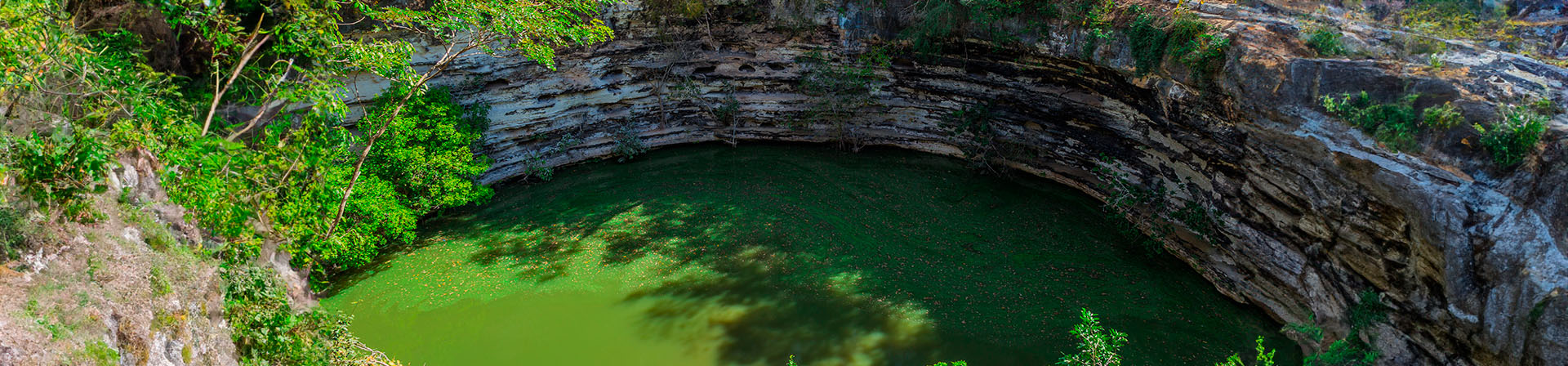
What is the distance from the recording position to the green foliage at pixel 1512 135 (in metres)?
7.71

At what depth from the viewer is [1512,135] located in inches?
307

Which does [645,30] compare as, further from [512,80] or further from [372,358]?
[372,358]

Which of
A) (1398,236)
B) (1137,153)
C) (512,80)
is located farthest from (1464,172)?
(512,80)

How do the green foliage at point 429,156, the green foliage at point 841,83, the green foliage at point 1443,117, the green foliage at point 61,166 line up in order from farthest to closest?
1. the green foliage at point 841,83
2. the green foliage at point 429,156
3. the green foliage at point 1443,117
4. the green foliage at point 61,166

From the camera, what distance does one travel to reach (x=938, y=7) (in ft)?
48.1

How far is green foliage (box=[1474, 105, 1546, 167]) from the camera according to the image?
303 inches

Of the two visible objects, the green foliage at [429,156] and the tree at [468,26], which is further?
the green foliage at [429,156]

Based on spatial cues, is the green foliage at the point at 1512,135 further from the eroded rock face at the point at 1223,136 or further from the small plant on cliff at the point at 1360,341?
the small plant on cliff at the point at 1360,341

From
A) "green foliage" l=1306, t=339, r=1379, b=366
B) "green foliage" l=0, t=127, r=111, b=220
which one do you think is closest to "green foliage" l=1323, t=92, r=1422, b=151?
"green foliage" l=1306, t=339, r=1379, b=366

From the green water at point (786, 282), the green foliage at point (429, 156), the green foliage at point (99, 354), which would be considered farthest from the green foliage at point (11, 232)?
the green foliage at point (429, 156)

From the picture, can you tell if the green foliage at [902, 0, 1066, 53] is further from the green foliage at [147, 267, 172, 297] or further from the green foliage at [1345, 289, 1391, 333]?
the green foliage at [147, 267, 172, 297]

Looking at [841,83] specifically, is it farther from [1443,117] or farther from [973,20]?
[1443,117]

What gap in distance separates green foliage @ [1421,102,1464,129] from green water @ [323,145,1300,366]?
3.67 metres

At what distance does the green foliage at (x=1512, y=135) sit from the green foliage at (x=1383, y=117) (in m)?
0.63
